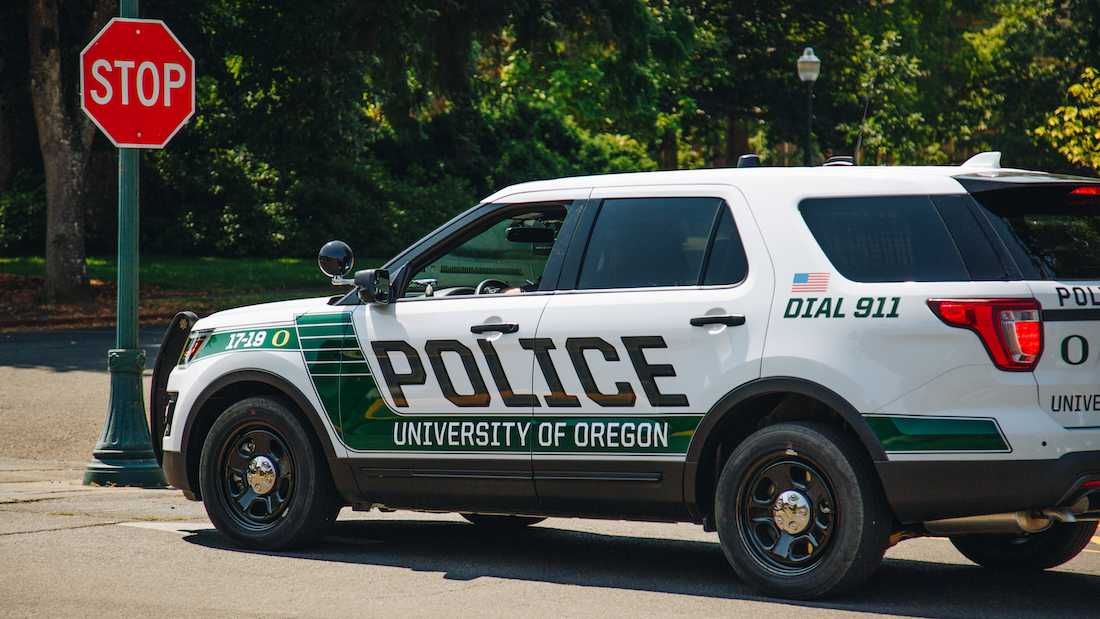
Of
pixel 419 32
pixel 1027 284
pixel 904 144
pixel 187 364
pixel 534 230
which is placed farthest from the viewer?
pixel 904 144

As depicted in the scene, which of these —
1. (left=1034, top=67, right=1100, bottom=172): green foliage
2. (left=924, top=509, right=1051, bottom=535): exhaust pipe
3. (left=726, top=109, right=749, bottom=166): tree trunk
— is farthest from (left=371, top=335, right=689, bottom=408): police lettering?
(left=726, top=109, right=749, bottom=166): tree trunk

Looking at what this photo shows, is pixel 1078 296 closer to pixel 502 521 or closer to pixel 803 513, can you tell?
pixel 803 513

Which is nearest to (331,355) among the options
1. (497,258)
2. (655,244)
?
(497,258)

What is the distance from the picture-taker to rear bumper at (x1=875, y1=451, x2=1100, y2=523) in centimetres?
623

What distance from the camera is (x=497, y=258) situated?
26.1 ft

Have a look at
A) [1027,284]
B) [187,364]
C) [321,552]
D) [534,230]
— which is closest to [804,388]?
[1027,284]

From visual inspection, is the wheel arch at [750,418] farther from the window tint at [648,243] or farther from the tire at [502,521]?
the tire at [502,521]

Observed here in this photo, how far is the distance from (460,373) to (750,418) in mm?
1419

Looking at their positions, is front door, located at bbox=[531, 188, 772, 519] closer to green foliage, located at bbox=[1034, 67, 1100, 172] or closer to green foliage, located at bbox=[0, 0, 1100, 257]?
green foliage, located at bbox=[1034, 67, 1100, 172]

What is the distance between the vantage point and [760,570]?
675cm

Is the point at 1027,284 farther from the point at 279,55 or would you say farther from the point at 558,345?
the point at 279,55

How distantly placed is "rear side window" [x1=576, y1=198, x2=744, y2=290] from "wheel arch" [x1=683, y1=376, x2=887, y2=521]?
57 centimetres

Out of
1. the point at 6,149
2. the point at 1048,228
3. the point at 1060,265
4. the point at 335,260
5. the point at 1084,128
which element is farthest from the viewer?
the point at 6,149

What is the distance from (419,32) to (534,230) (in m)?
17.9
